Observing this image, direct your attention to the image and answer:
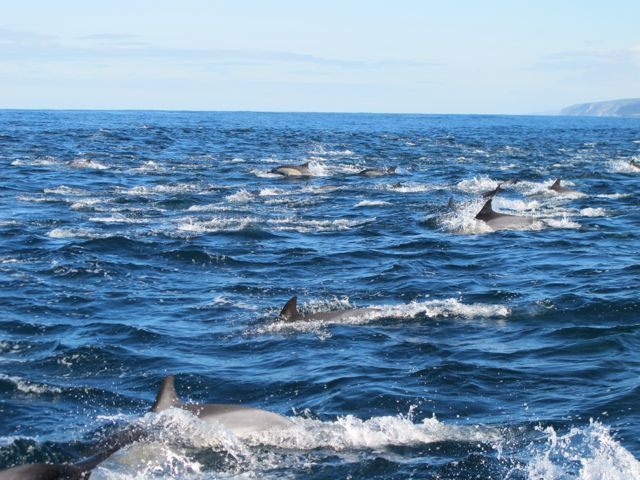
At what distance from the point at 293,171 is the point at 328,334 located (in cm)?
2609

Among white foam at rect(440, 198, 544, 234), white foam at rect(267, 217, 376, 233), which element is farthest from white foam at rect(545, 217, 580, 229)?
white foam at rect(267, 217, 376, 233)

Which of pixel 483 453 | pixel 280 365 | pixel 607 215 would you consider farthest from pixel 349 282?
pixel 607 215

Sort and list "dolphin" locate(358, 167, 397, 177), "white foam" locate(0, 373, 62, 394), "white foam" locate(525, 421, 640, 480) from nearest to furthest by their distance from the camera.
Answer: "white foam" locate(525, 421, 640, 480) < "white foam" locate(0, 373, 62, 394) < "dolphin" locate(358, 167, 397, 177)

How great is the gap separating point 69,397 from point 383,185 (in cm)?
2570

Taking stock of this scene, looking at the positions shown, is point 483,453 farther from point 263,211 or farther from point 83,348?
point 263,211

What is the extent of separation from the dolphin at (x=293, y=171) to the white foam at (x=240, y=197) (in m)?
6.83

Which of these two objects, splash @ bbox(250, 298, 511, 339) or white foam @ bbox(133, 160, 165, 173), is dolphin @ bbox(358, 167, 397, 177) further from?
splash @ bbox(250, 298, 511, 339)

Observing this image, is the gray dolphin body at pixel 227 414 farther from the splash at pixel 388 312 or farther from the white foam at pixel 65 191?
Result: the white foam at pixel 65 191

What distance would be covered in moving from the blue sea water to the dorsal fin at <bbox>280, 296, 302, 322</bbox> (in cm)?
23

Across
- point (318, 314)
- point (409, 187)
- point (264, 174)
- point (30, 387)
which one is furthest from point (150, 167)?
point (30, 387)

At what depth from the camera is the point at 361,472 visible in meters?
9.08

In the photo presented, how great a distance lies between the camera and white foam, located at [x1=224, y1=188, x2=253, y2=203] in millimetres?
30797

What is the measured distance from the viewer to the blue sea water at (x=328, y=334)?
31.6ft

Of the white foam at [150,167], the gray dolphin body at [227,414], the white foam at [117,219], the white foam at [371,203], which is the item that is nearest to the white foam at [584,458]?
the gray dolphin body at [227,414]
